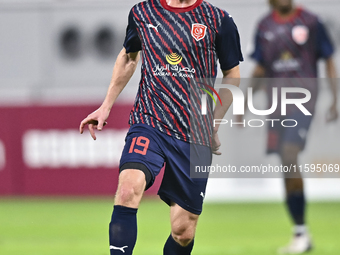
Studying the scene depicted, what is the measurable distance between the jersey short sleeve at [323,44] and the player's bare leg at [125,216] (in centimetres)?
349

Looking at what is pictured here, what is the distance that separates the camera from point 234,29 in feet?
15.0

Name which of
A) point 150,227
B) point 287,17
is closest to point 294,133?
point 287,17

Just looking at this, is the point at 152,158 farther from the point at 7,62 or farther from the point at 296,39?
the point at 7,62

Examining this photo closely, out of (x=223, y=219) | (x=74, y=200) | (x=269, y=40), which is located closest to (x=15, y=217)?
(x=74, y=200)

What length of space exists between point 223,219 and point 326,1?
185 inches

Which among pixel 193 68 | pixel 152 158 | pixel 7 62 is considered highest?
pixel 193 68

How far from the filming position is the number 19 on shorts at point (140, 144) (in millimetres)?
4242

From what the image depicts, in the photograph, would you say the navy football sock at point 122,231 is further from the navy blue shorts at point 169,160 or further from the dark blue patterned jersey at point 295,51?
the dark blue patterned jersey at point 295,51

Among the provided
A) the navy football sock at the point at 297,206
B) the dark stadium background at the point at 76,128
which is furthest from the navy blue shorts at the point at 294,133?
the dark stadium background at the point at 76,128

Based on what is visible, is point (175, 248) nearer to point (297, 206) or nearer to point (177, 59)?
point (177, 59)

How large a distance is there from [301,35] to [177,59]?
9.57 feet

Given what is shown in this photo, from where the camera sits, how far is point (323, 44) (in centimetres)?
694

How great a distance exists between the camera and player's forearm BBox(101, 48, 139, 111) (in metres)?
4.66

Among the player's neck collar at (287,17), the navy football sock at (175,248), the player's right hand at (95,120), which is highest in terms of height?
the player's neck collar at (287,17)
